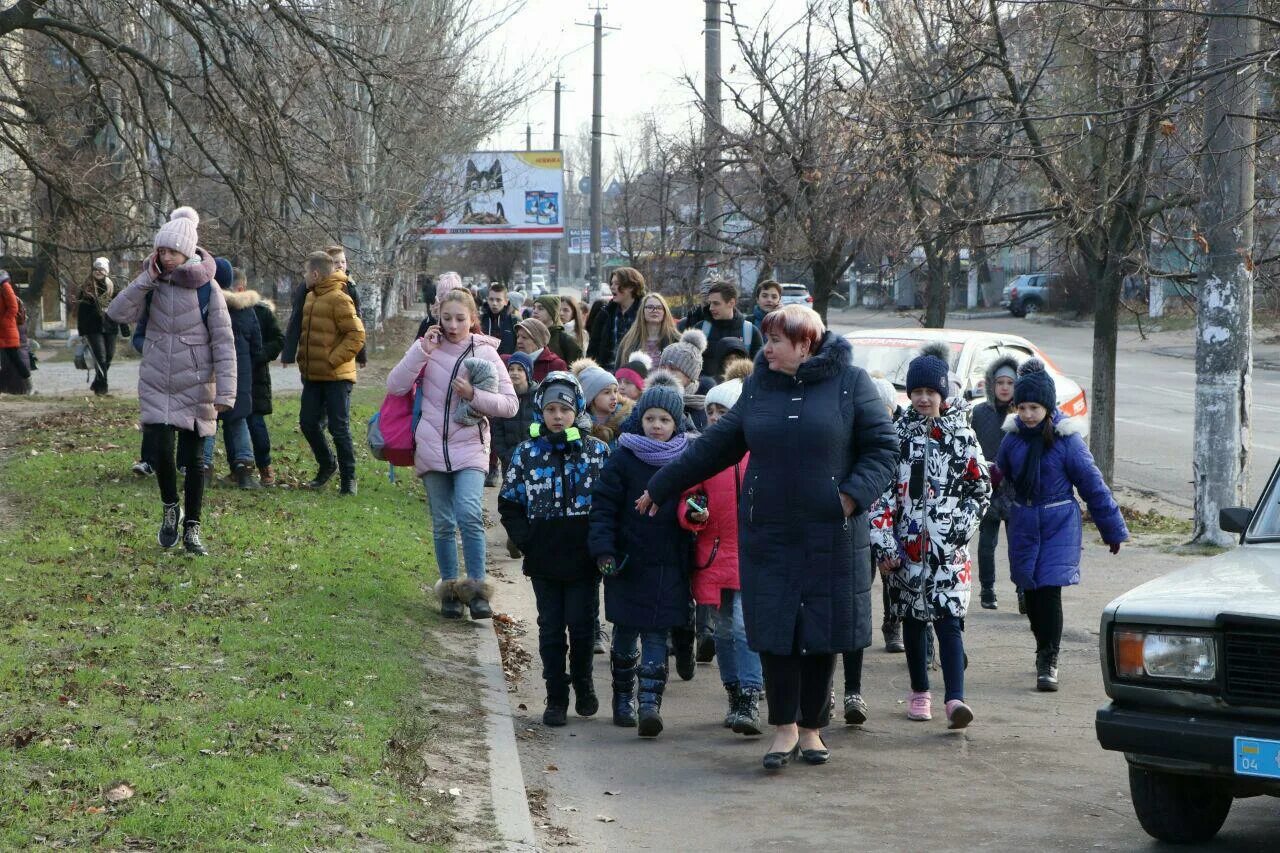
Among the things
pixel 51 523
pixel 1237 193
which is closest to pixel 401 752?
pixel 51 523

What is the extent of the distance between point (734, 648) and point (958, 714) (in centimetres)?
110

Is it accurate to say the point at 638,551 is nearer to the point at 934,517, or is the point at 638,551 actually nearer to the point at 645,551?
the point at 645,551

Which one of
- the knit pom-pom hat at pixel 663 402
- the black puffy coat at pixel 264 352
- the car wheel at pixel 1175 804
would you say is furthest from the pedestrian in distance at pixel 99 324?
the car wheel at pixel 1175 804

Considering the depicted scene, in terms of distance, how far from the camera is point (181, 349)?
9.38 meters

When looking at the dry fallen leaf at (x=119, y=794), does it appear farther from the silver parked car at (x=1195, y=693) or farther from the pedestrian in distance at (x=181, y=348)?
the pedestrian in distance at (x=181, y=348)

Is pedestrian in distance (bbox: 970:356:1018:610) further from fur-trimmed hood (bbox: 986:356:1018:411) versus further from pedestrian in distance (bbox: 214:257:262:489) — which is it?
pedestrian in distance (bbox: 214:257:262:489)

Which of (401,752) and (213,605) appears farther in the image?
(213,605)

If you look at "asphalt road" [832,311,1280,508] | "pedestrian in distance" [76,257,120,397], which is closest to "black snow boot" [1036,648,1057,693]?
"asphalt road" [832,311,1280,508]

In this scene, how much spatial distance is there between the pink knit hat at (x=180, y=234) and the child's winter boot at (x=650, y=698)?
4005mm

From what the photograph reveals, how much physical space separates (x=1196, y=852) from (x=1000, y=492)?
341cm

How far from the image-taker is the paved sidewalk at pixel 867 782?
19.2ft

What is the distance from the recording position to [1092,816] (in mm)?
6039

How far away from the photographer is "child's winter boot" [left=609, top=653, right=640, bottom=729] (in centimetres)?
757

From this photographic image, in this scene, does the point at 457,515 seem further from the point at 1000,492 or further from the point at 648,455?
the point at 1000,492
